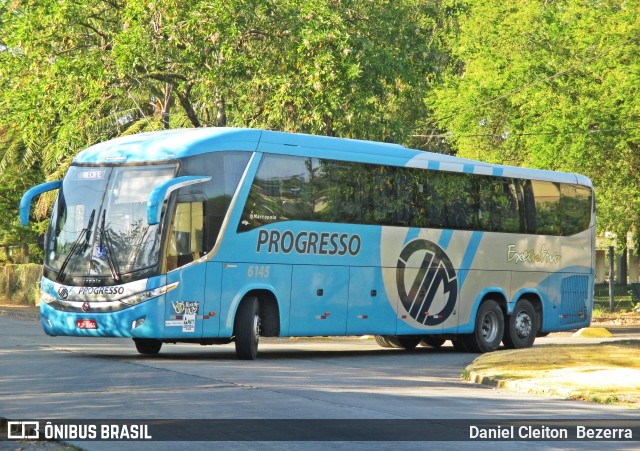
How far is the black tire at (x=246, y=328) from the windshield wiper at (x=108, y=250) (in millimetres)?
2276

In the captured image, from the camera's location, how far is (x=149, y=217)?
18.2 meters

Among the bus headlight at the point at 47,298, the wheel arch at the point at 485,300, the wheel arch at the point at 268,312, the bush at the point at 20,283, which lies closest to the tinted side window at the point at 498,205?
the wheel arch at the point at 485,300

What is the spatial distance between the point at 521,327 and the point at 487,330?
1097 millimetres

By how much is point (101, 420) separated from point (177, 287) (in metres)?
7.56

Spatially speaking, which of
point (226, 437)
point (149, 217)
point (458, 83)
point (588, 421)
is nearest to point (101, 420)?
point (226, 437)

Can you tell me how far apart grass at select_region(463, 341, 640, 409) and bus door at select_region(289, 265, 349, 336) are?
2.79 meters

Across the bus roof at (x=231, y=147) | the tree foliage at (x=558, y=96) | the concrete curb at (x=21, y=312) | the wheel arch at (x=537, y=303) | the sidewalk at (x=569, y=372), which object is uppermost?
the tree foliage at (x=558, y=96)

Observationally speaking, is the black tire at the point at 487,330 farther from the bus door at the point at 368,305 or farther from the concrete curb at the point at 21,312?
the concrete curb at the point at 21,312

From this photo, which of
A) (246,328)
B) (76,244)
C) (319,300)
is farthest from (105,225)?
(319,300)

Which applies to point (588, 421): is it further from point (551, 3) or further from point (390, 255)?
point (551, 3)

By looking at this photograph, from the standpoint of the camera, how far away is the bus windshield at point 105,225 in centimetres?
1916

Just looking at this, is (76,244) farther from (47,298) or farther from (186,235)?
Answer: (186,235)

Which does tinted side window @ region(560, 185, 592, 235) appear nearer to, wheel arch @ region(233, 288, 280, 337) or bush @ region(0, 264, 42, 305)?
wheel arch @ region(233, 288, 280, 337)

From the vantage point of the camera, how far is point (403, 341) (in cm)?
2695
